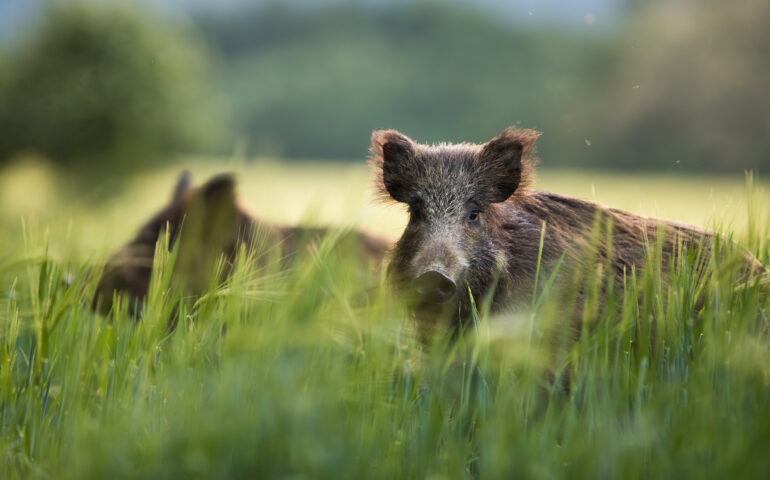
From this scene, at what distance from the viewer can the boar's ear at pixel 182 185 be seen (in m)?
5.48

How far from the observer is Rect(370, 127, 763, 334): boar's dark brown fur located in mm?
3697

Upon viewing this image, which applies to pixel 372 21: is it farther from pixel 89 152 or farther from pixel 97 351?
pixel 97 351

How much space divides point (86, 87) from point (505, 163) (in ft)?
40.1

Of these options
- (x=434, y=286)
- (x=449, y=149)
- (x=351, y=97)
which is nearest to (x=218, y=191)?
(x=449, y=149)

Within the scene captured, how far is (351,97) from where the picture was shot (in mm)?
66312

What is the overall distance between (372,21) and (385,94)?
76.2 ft

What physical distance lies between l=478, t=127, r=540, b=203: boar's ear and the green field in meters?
0.73

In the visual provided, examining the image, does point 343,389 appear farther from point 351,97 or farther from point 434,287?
point 351,97

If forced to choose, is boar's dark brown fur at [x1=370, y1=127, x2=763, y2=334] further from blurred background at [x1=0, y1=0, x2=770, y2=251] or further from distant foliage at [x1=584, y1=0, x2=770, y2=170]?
distant foliage at [x1=584, y1=0, x2=770, y2=170]

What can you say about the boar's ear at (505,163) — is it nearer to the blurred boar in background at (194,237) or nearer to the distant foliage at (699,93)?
the blurred boar in background at (194,237)

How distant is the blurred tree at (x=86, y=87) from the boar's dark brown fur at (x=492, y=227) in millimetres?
11599

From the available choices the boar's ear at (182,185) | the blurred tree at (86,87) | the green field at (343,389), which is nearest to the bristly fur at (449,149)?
the green field at (343,389)

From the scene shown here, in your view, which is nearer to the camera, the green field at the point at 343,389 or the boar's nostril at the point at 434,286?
the green field at the point at 343,389

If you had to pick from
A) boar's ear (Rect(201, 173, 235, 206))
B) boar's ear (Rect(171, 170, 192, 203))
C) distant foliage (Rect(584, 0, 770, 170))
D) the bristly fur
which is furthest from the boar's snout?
distant foliage (Rect(584, 0, 770, 170))
